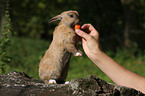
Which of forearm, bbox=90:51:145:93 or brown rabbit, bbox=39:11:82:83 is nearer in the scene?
forearm, bbox=90:51:145:93

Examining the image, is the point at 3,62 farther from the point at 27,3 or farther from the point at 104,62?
the point at 27,3

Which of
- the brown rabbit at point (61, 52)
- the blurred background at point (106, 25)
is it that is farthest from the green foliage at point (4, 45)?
the blurred background at point (106, 25)

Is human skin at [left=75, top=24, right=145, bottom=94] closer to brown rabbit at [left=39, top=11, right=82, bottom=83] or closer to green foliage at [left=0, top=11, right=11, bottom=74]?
brown rabbit at [left=39, top=11, right=82, bottom=83]

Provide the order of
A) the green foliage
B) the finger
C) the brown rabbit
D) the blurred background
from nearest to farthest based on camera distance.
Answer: the finger < the brown rabbit < the green foliage < the blurred background

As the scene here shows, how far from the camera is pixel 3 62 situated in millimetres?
4145

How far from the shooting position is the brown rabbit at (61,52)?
3.13 m

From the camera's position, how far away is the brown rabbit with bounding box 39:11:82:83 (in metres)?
3.13

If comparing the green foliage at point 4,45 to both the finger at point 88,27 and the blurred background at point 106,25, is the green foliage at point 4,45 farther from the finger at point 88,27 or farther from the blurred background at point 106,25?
the blurred background at point 106,25

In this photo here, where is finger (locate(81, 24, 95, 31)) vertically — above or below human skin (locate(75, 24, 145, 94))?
above

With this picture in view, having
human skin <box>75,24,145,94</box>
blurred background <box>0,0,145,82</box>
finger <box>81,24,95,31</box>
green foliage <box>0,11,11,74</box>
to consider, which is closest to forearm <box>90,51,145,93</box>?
human skin <box>75,24,145,94</box>

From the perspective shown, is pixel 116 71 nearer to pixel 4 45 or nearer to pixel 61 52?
pixel 61 52

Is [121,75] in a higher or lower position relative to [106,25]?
lower

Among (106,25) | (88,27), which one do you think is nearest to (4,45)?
(88,27)

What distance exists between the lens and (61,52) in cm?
321
